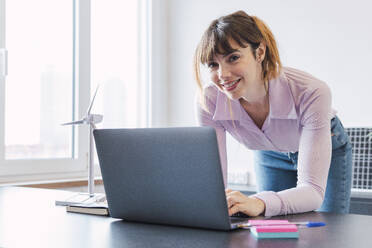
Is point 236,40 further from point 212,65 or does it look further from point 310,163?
point 310,163

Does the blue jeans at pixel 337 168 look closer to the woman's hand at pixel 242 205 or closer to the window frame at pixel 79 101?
the woman's hand at pixel 242 205

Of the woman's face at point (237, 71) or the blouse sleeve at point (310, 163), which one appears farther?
the woman's face at point (237, 71)

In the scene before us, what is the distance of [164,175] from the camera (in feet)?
3.31

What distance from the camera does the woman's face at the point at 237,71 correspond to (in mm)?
1339

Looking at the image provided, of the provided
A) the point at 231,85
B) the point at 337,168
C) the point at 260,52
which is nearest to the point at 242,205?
the point at 231,85

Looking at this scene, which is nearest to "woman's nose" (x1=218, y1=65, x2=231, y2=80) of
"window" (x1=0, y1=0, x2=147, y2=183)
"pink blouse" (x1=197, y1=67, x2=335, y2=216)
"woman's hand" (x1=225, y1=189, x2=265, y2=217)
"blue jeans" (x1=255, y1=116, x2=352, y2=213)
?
"pink blouse" (x1=197, y1=67, x2=335, y2=216)

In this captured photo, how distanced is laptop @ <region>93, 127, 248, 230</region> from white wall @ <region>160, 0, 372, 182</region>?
6.27 feet

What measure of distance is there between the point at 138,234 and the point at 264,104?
69 cm

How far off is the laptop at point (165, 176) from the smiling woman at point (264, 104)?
6.0 inches

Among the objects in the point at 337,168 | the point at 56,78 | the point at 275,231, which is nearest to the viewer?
the point at 275,231

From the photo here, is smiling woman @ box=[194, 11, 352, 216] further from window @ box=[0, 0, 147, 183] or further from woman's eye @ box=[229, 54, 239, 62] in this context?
window @ box=[0, 0, 147, 183]

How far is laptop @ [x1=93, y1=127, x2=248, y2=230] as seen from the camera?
945 millimetres

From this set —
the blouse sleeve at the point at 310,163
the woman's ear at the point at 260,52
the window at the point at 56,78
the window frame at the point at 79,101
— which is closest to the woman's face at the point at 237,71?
the woman's ear at the point at 260,52

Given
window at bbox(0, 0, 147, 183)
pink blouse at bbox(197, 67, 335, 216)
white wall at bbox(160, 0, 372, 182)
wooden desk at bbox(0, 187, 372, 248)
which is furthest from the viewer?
white wall at bbox(160, 0, 372, 182)
